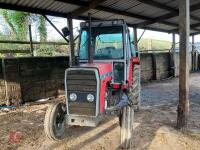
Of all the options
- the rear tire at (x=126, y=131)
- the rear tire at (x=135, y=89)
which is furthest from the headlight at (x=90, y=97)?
the rear tire at (x=135, y=89)

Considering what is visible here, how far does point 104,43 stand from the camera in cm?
588

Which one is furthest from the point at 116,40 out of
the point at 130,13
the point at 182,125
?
the point at 130,13

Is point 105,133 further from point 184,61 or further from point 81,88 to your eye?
point 184,61

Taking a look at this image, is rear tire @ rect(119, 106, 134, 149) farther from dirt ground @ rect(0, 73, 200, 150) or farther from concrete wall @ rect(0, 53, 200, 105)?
concrete wall @ rect(0, 53, 200, 105)

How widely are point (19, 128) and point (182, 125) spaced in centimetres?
352

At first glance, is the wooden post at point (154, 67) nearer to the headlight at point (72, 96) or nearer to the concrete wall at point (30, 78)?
the concrete wall at point (30, 78)

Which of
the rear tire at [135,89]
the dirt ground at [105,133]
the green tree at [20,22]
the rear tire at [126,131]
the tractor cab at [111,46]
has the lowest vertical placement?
the dirt ground at [105,133]

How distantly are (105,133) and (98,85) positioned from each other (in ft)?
4.66

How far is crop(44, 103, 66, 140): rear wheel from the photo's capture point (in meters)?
4.47

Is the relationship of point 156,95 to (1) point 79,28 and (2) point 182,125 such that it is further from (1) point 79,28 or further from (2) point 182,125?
(1) point 79,28

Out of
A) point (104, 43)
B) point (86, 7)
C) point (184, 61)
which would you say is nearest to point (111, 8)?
point (86, 7)

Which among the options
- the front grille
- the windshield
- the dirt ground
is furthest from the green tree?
the front grille

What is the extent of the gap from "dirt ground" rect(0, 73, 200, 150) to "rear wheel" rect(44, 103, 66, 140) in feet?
0.67

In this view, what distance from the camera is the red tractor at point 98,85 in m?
4.33
